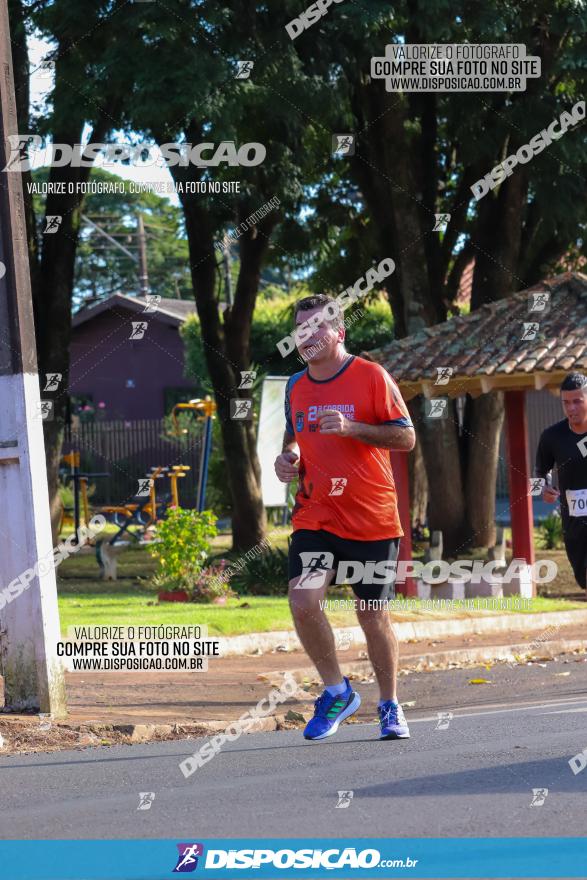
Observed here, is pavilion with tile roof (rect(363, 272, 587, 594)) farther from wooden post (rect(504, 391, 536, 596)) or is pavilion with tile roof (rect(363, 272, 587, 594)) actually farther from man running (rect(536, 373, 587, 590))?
man running (rect(536, 373, 587, 590))

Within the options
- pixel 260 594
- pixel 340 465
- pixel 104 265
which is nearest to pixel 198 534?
pixel 260 594

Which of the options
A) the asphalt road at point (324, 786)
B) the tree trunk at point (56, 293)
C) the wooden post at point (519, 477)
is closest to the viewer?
the asphalt road at point (324, 786)

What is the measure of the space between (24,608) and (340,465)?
2783 mm

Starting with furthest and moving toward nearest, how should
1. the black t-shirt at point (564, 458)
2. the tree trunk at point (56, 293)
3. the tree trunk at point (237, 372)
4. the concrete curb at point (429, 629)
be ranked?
the tree trunk at point (237, 372) → the tree trunk at point (56, 293) → the concrete curb at point (429, 629) → the black t-shirt at point (564, 458)

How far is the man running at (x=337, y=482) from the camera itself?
7.54 meters

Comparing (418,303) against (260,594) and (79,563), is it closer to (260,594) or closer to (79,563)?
(260,594)

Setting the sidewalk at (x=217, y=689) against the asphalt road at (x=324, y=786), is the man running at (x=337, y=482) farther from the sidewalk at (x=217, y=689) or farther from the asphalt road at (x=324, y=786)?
the sidewalk at (x=217, y=689)

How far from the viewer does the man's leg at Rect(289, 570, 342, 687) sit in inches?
300

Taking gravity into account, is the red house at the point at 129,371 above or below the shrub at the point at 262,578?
above

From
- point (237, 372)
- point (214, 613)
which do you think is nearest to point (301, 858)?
point (214, 613)

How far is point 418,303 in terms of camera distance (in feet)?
71.4

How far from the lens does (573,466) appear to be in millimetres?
9758

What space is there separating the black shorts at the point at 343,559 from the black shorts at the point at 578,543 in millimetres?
2490

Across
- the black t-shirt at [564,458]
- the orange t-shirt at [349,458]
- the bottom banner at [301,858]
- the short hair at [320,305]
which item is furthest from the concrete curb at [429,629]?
the bottom banner at [301,858]
